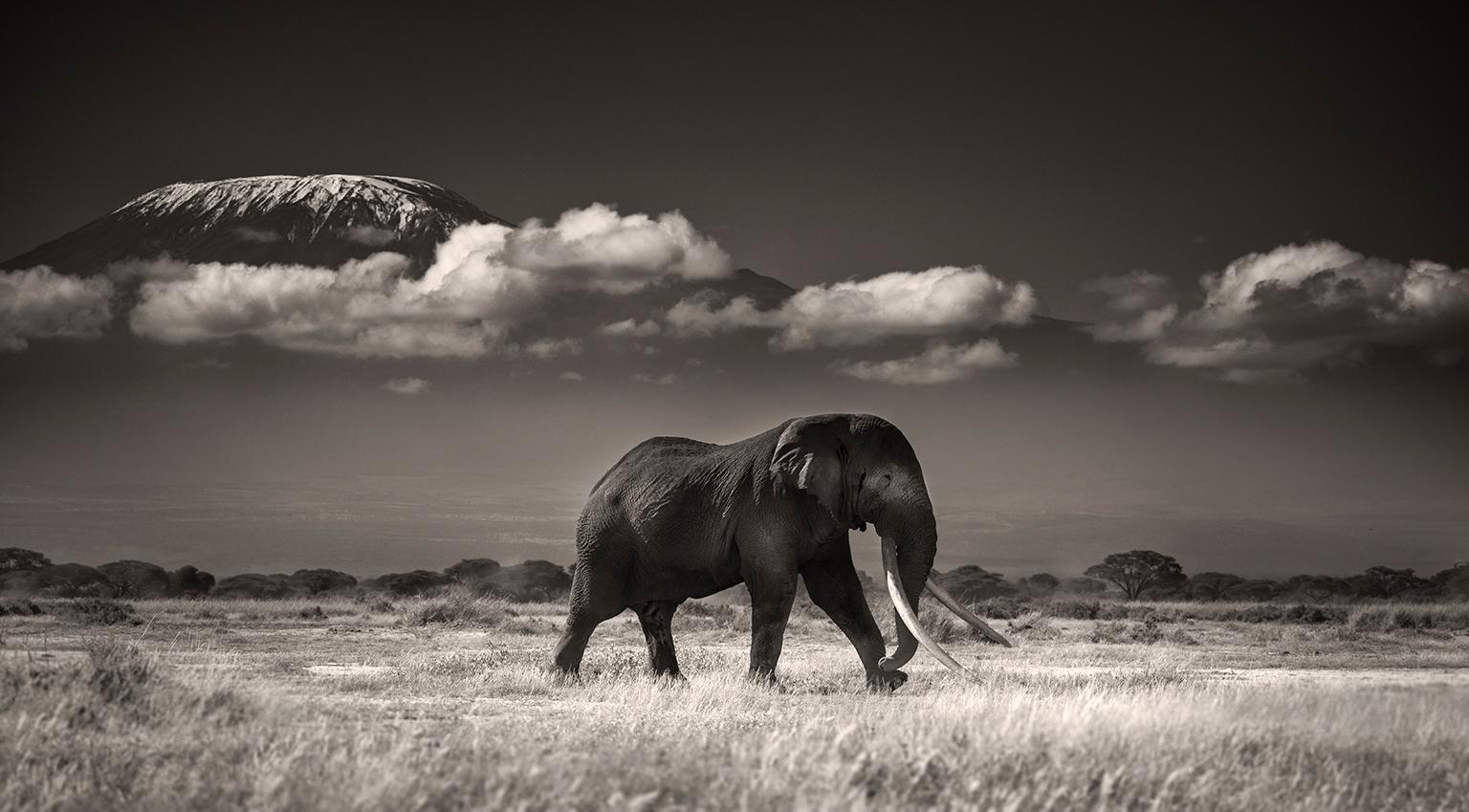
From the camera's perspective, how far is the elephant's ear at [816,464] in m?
17.0

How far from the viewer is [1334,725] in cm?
1181

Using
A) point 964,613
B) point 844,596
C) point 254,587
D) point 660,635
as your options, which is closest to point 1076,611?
→ point 964,613

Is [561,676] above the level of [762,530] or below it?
below

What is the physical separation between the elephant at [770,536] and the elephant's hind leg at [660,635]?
2 centimetres

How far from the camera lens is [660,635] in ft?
62.0

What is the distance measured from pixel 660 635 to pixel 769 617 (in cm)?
247

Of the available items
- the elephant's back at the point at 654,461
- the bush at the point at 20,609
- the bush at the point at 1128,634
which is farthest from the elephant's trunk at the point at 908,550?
the bush at the point at 20,609

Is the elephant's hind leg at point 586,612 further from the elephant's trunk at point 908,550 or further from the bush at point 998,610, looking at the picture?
the bush at point 998,610

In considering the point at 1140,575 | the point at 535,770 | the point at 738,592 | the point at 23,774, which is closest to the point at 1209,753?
the point at 535,770

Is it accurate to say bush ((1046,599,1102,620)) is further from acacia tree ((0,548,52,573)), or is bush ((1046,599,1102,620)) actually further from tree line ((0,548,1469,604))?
acacia tree ((0,548,52,573))

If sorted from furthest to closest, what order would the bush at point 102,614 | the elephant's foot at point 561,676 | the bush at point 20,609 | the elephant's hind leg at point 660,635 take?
the bush at point 20,609 → the bush at point 102,614 → the elephant's hind leg at point 660,635 → the elephant's foot at point 561,676

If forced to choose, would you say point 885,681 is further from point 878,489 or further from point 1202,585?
point 1202,585

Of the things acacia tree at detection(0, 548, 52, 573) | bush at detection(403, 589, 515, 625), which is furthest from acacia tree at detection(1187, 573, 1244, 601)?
acacia tree at detection(0, 548, 52, 573)

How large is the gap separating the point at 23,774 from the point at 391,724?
3272mm
